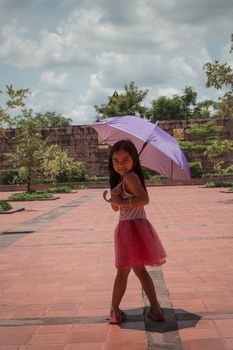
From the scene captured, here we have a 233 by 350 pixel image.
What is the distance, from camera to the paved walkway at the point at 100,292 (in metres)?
3.64

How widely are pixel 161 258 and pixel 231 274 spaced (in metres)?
1.97

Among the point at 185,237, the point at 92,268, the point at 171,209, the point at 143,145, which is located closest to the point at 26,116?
the point at 171,209

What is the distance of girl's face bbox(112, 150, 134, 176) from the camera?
153 inches

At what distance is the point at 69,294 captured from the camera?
16.2 feet

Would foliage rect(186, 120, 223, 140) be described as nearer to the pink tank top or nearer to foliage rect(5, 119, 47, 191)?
foliage rect(5, 119, 47, 191)

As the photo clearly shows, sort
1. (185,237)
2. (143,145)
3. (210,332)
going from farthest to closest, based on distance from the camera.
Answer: (185,237), (143,145), (210,332)

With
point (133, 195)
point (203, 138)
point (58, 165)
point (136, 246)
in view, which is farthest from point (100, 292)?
point (203, 138)

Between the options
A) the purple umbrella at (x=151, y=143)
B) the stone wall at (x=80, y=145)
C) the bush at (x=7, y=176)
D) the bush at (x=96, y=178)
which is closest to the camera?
the purple umbrella at (x=151, y=143)

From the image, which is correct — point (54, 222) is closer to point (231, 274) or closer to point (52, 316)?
point (231, 274)

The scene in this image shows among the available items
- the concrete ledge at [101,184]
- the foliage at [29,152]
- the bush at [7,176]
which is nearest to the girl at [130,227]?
the foliage at [29,152]

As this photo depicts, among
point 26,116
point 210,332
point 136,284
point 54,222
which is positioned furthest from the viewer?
point 26,116

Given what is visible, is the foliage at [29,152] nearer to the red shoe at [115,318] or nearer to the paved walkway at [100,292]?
the paved walkway at [100,292]

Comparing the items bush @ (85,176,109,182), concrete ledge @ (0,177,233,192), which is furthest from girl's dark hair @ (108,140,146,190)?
bush @ (85,176,109,182)

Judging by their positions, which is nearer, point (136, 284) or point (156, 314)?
point (156, 314)
